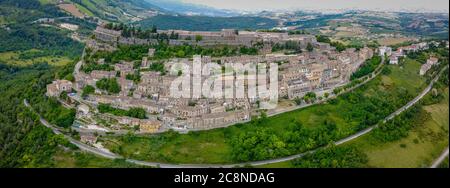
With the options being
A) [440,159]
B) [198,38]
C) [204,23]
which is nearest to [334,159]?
[440,159]

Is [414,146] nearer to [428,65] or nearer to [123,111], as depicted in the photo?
[428,65]

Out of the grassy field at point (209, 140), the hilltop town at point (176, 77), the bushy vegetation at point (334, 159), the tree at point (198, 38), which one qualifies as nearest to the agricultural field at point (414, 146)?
the bushy vegetation at point (334, 159)

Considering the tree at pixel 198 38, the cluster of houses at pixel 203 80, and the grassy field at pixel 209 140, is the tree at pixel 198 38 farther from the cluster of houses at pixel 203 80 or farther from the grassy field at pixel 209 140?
the grassy field at pixel 209 140

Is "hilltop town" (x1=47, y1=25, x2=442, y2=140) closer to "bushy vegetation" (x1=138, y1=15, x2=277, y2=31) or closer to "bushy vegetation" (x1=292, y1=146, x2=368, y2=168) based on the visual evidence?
"bushy vegetation" (x1=292, y1=146, x2=368, y2=168)

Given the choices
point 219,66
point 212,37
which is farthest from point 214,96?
point 212,37
